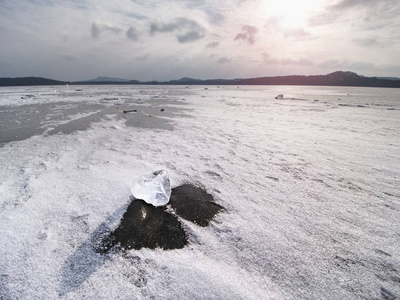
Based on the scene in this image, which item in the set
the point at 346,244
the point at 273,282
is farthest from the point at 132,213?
the point at 346,244

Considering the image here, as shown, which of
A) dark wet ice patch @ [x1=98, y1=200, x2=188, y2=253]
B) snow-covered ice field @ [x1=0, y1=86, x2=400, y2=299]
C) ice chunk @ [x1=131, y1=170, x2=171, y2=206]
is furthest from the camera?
ice chunk @ [x1=131, y1=170, x2=171, y2=206]

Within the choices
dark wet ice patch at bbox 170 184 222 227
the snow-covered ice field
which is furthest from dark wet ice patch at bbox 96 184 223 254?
the snow-covered ice field

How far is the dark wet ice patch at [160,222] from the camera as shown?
2238 mm

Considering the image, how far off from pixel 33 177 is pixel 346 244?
483cm

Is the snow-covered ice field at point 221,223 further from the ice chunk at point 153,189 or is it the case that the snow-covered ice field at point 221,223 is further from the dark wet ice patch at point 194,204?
the ice chunk at point 153,189

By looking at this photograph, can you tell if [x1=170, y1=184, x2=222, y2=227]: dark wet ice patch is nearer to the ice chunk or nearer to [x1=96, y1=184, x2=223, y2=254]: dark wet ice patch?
[x1=96, y1=184, x2=223, y2=254]: dark wet ice patch

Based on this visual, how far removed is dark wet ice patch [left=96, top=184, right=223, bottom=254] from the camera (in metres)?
2.24

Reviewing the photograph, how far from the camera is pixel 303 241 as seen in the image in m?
→ 2.31

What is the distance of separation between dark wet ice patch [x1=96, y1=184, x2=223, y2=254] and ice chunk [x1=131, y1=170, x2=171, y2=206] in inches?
3.5

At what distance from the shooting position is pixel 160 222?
260 cm

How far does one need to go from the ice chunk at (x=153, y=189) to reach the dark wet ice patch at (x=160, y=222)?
89 millimetres

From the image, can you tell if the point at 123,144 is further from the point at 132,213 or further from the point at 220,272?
the point at 220,272

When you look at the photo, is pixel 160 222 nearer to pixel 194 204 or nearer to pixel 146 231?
pixel 146 231

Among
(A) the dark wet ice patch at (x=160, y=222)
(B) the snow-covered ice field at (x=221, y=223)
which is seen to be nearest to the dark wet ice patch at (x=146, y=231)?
(A) the dark wet ice patch at (x=160, y=222)
